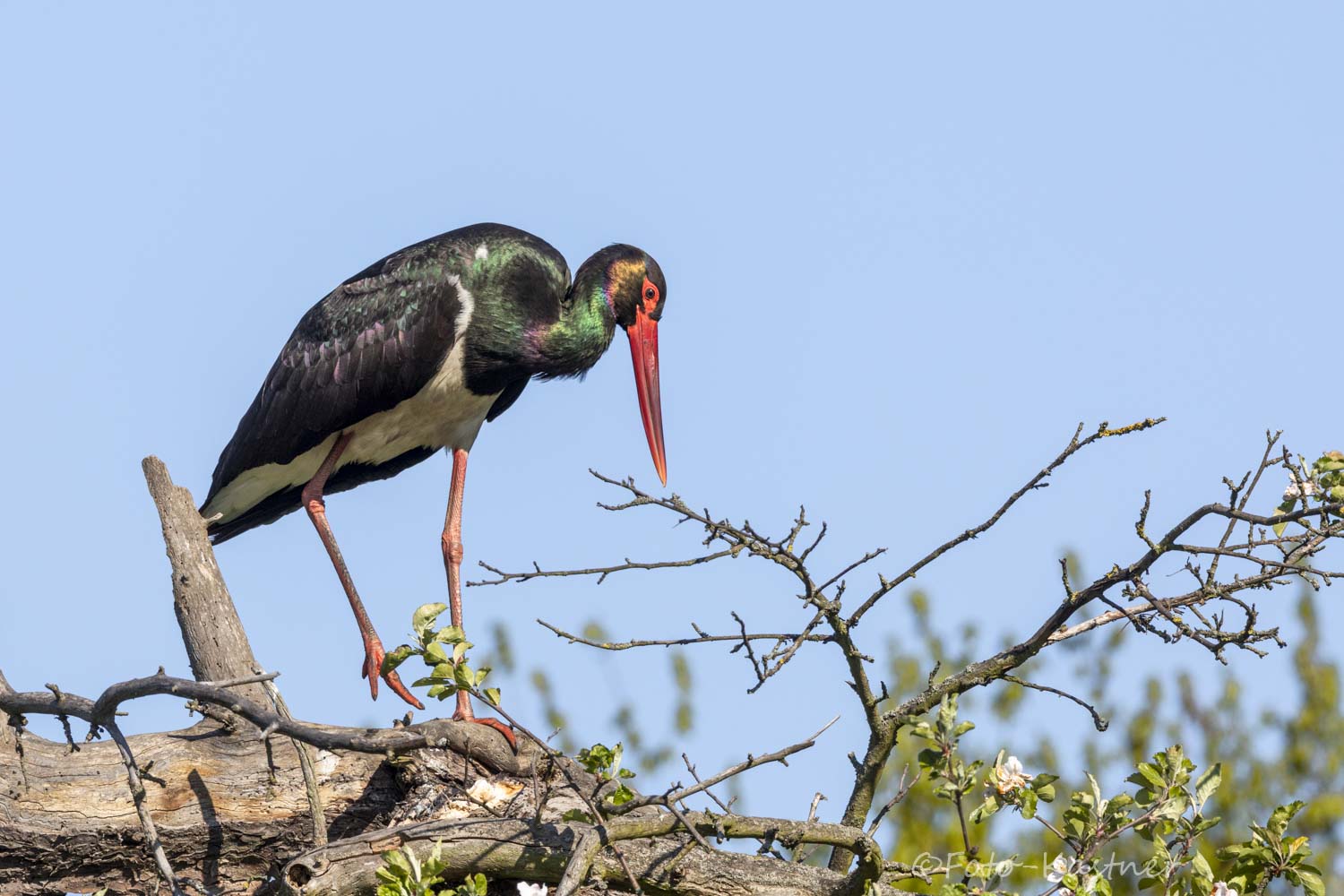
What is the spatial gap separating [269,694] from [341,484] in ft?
9.23

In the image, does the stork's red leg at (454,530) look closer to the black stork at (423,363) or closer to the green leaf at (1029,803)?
the black stork at (423,363)

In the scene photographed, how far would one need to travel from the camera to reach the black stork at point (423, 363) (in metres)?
7.30

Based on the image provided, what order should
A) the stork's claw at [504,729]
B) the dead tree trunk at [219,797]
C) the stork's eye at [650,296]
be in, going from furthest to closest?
1. the stork's eye at [650,296]
2. the stork's claw at [504,729]
3. the dead tree trunk at [219,797]

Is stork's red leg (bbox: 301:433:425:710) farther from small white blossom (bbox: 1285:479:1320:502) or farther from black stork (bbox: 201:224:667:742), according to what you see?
small white blossom (bbox: 1285:479:1320:502)

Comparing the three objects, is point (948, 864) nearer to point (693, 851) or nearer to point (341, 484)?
point (693, 851)

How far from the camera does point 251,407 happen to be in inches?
307

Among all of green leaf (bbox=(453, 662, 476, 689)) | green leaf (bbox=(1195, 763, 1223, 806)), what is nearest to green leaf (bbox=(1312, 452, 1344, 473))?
green leaf (bbox=(1195, 763, 1223, 806))

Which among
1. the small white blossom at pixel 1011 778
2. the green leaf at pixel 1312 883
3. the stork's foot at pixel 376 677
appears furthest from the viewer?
the stork's foot at pixel 376 677

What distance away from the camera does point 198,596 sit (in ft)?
18.9

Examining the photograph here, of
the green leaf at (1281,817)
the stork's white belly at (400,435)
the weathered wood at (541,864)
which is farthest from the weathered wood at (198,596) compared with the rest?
the green leaf at (1281,817)

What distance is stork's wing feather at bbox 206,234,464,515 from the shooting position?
7.26 meters

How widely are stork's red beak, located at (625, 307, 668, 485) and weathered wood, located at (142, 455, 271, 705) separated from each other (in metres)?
2.52

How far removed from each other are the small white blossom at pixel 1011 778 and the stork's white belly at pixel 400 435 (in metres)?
3.78

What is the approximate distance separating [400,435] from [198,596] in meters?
2.05
